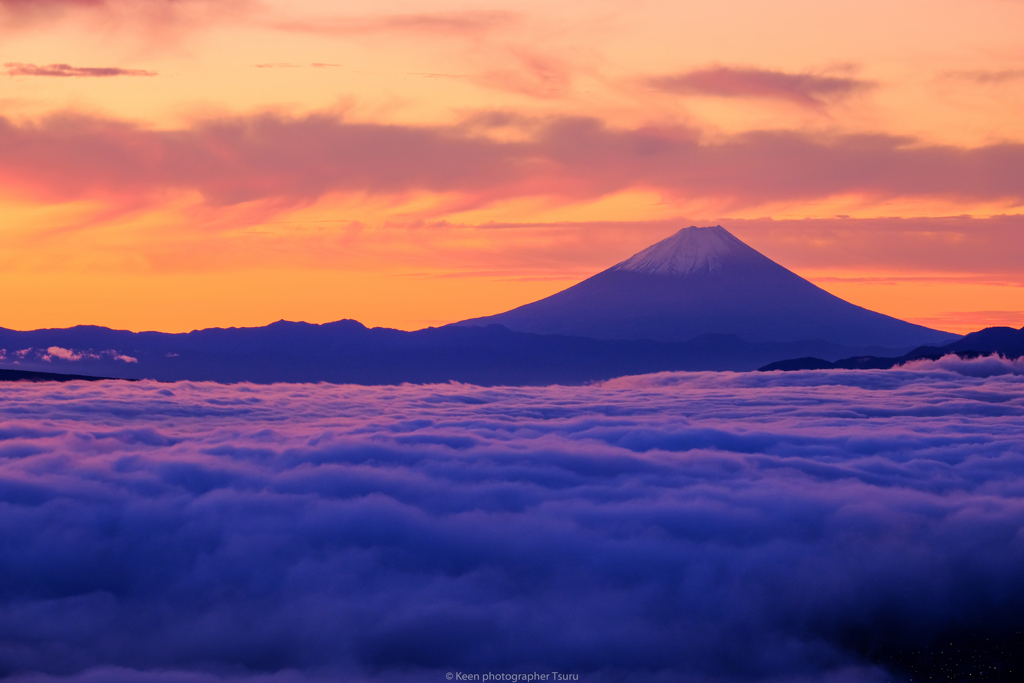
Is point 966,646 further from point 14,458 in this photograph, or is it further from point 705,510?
point 14,458

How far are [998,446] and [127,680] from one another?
51.6m

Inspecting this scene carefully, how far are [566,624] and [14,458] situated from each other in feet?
122

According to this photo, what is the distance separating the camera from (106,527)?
52.3m

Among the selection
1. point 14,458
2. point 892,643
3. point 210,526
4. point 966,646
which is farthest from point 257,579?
point 966,646

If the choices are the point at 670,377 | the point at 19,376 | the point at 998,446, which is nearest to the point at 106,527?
the point at 998,446

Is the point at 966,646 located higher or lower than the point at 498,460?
lower

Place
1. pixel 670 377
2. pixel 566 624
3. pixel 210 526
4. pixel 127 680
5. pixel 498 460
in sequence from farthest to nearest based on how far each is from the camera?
pixel 670 377, pixel 498 460, pixel 210 526, pixel 566 624, pixel 127 680

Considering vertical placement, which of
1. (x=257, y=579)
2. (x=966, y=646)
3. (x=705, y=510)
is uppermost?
(x=705, y=510)

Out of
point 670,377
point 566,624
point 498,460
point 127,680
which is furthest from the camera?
point 670,377

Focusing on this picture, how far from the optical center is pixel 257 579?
49.5 meters

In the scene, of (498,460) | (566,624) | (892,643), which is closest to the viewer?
(566,624)

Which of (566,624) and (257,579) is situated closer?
(566,624)

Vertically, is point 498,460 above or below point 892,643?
above

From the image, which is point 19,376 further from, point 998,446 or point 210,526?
point 998,446
